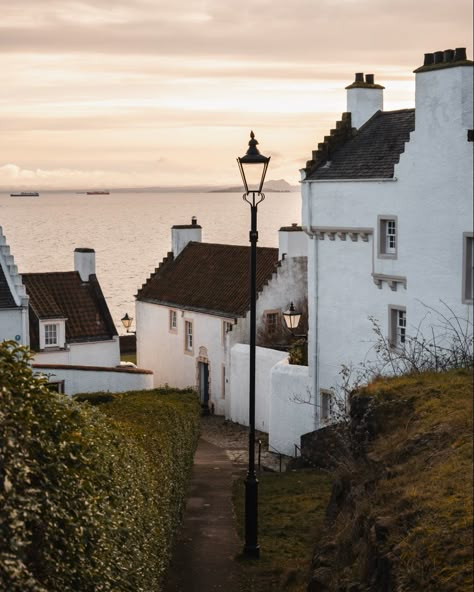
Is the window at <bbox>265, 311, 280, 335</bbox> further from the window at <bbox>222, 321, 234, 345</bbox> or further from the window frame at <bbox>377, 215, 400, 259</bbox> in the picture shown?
the window frame at <bbox>377, 215, 400, 259</bbox>

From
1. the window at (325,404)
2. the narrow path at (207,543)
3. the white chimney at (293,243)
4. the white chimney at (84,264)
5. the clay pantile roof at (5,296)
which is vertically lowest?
the narrow path at (207,543)

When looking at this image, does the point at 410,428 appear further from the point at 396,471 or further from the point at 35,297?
the point at 35,297

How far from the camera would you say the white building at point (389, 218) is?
77.7 feet

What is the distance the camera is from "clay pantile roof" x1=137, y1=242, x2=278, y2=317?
42156 millimetres

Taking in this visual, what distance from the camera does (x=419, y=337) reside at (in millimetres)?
25984

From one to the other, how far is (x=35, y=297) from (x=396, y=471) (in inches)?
1222

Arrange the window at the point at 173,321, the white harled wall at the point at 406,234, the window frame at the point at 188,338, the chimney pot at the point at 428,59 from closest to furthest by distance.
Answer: the white harled wall at the point at 406,234
the chimney pot at the point at 428,59
the window frame at the point at 188,338
the window at the point at 173,321

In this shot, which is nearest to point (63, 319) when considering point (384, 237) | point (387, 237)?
point (384, 237)

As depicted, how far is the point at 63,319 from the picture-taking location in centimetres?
4059

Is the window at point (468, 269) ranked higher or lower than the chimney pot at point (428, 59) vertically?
lower

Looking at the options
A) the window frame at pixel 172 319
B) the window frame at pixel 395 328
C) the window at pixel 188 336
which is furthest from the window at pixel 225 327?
the window frame at pixel 395 328

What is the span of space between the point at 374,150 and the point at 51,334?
1791 cm

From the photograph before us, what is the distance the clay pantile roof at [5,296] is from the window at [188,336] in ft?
32.0

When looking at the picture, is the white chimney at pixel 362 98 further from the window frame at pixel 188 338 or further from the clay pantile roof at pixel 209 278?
the window frame at pixel 188 338
